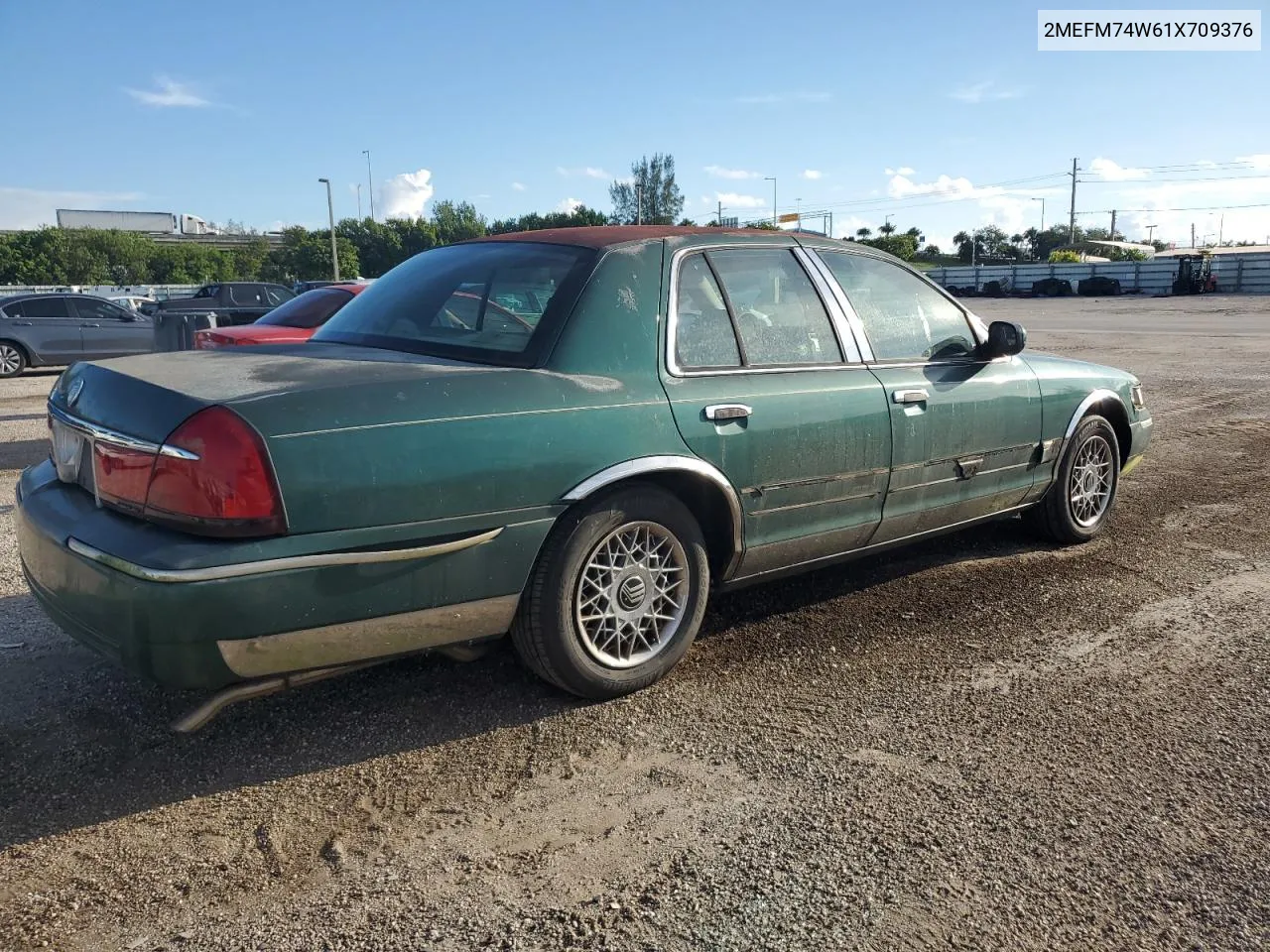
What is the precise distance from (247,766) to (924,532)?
115 inches

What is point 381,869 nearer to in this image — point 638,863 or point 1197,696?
point 638,863

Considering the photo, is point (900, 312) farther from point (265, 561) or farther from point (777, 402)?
point (265, 561)

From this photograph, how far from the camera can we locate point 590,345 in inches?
135

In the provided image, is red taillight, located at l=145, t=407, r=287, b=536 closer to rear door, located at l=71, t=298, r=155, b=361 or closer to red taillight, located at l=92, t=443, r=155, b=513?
red taillight, located at l=92, t=443, r=155, b=513

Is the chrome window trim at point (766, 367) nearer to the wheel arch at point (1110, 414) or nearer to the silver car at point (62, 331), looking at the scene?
the wheel arch at point (1110, 414)

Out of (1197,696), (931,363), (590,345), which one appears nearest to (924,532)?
(931,363)

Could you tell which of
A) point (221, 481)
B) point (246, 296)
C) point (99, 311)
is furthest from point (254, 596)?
point (246, 296)

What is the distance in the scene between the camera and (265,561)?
2691 mm

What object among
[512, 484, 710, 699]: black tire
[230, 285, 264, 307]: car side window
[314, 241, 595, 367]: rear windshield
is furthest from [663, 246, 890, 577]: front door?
[230, 285, 264, 307]: car side window

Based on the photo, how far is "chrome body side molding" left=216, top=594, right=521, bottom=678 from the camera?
2760 millimetres

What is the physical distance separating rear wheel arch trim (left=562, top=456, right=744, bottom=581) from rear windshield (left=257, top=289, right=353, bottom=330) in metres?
6.90

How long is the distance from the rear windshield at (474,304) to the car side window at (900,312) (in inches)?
51.2

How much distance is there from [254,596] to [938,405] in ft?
9.52

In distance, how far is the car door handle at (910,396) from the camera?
4.20 m
